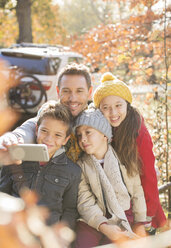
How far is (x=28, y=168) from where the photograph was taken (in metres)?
1.98

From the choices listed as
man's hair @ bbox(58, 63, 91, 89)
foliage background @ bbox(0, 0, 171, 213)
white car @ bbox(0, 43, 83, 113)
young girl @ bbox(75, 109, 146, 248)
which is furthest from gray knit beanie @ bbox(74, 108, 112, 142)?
white car @ bbox(0, 43, 83, 113)

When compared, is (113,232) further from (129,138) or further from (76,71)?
(76,71)

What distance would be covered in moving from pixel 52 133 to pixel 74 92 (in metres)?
0.55

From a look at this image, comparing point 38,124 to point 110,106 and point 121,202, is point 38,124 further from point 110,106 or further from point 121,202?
point 121,202

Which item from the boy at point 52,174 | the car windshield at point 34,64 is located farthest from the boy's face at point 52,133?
the car windshield at point 34,64

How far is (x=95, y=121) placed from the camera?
2162 mm

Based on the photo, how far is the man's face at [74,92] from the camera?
7.88ft

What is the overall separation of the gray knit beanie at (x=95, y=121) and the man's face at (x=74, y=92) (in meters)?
0.17

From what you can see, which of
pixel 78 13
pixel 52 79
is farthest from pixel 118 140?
pixel 78 13

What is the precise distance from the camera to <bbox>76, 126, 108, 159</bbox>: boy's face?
2.16 metres

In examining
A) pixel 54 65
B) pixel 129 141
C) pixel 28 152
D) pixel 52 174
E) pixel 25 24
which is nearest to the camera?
pixel 28 152

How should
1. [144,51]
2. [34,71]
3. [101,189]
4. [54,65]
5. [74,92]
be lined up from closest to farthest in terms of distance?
[101,189] → [74,92] → [144,51] → [34,71] → [54,65]

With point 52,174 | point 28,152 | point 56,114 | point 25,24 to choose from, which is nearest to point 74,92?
point 56,114

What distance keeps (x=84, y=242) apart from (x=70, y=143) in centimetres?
66
